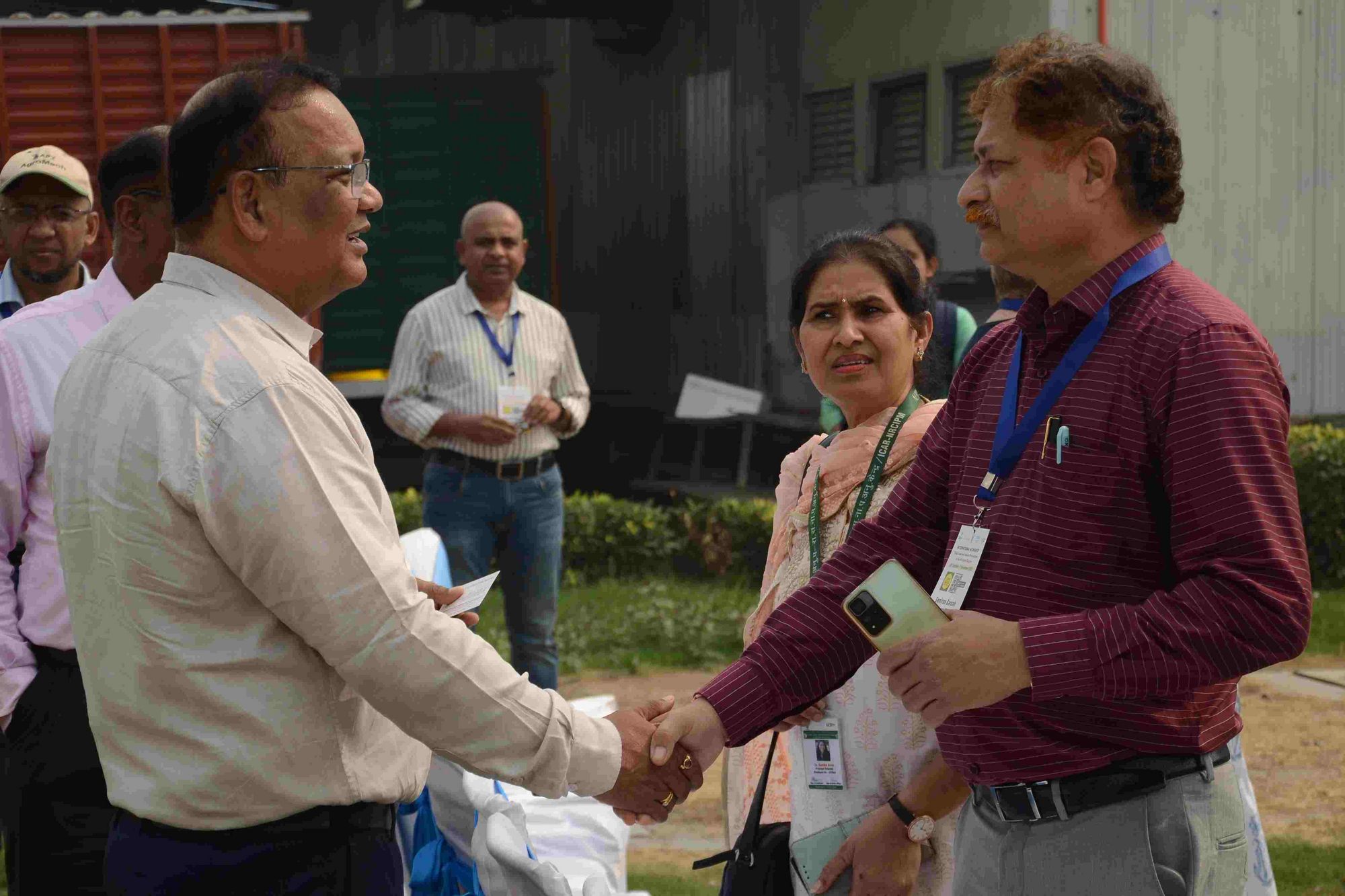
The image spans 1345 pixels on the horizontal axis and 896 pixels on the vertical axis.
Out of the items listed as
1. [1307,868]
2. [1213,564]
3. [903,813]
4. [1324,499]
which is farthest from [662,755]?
[1324,499]

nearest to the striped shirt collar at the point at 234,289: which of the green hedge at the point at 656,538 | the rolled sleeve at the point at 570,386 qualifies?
the rolled sleeve at the point at 570,386

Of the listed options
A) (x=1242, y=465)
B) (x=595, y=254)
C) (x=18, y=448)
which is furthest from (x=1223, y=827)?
(x=595, y=254)

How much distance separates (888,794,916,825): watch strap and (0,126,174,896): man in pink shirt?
1785 millimetres

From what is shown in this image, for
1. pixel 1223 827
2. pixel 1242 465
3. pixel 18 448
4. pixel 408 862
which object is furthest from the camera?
pixel 408 862

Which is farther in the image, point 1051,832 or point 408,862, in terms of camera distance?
point 408,862

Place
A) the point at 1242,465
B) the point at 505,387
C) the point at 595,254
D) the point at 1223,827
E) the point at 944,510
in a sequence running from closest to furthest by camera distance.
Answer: the point at 1242,465
the point at 1223,827
the point at 944,510
the point at 505,387
the point at 595,254

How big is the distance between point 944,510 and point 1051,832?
1.94 feet

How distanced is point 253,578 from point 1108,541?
120cm

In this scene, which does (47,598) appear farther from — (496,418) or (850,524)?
(496,418)

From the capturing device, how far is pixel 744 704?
8.26 ft

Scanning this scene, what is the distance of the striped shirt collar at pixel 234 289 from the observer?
216 centimetres

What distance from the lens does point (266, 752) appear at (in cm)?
205

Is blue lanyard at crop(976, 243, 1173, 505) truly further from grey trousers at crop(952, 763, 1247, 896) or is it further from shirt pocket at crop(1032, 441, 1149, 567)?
grey trousers at crop(952, 763, 1247, 896)

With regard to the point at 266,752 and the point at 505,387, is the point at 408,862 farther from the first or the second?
the point at 505,387
